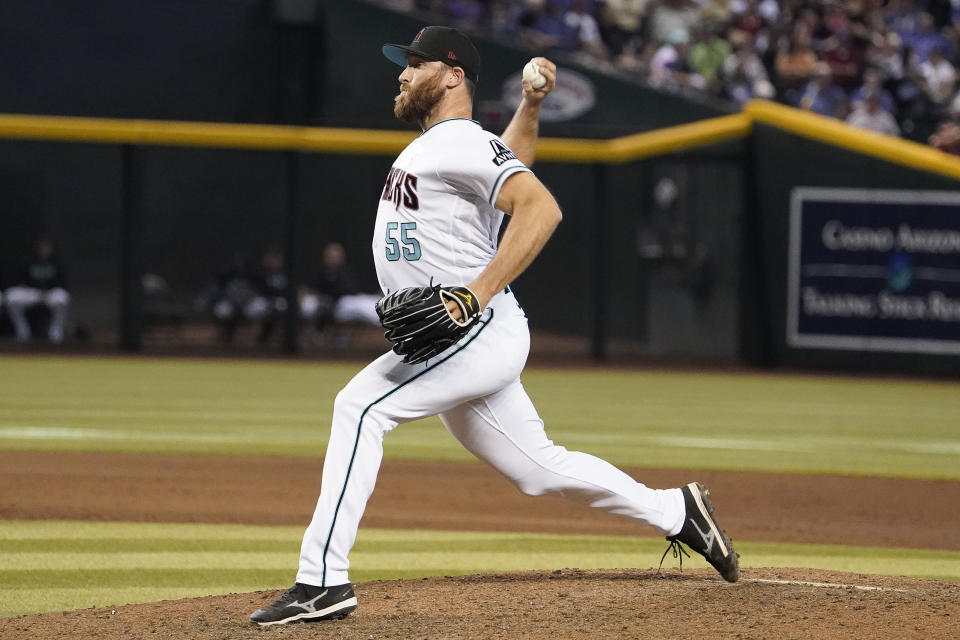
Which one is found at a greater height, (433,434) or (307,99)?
(307,99)

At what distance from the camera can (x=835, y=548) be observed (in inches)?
222

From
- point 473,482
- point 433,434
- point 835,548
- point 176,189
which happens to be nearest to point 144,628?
point 835,548

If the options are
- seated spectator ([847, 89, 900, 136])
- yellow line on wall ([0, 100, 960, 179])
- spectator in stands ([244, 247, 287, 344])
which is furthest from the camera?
seated spectator ([847, 89, 900, 136])

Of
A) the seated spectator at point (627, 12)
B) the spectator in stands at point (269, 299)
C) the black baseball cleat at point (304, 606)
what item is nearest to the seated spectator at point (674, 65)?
the seated spectator at point (627, 12)

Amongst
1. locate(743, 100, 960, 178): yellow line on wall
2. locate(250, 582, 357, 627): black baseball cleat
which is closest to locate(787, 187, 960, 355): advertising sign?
locate(743, 100, 960, 178): yellow line on wall

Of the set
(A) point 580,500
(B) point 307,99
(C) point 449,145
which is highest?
(B) point 307,99

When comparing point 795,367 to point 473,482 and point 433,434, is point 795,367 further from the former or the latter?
point 473,482

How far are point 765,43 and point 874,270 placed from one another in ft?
17.4

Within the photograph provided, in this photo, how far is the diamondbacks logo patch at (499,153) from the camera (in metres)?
3.57

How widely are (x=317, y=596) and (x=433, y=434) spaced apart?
5734 mm

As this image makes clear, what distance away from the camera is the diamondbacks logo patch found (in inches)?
141

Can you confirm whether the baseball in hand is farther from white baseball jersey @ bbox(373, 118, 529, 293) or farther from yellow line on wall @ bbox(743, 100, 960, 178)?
yellow line on wall @ bbox(743, 100, 960, 178)

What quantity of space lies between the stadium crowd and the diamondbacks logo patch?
515 inches

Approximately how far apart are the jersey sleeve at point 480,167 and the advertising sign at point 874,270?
10485 mm
